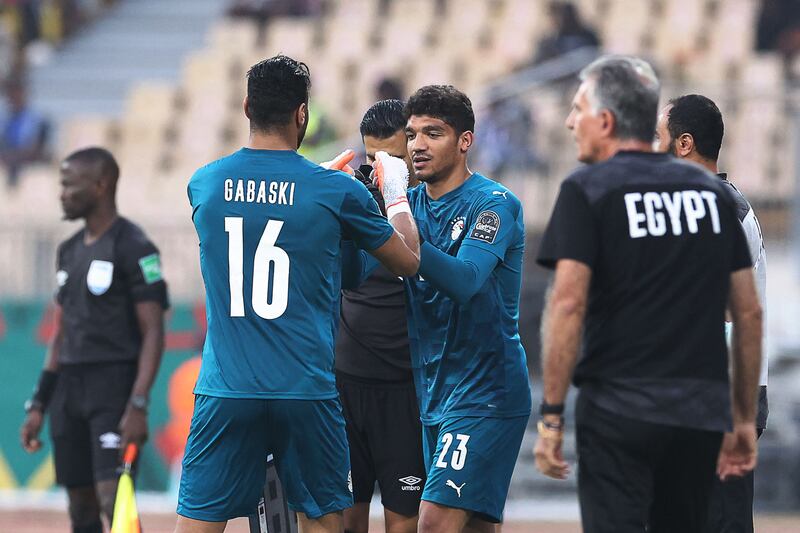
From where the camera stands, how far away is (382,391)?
6.86 m

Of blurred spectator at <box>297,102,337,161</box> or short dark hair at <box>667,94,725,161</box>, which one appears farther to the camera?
blurred spectator at <box>297,102,337,161</box>

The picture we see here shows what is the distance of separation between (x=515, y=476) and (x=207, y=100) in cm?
677

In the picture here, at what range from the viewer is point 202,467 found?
554 centimetres

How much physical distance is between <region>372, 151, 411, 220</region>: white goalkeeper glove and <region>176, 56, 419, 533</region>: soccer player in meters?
0.17

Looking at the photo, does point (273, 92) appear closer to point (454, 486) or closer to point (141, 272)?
point (454, 486)

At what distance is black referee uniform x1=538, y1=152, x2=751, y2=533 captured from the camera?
4805 millimetres

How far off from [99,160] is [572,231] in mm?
4378

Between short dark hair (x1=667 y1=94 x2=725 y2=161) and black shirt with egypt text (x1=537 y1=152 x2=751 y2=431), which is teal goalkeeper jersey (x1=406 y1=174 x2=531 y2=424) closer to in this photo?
short dark hair (x1=667 y1=94 x2=725 y2=161)

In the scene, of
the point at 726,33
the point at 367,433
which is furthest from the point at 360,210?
the point at 726,33

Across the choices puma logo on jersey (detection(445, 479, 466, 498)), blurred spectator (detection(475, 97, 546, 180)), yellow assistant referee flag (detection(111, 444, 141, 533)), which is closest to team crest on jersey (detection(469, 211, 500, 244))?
puma logo on jersey (detection(445, 479, 466, 498))

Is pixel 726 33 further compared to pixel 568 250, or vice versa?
pixel 726 33

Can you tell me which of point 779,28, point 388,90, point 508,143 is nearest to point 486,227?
point 508,143

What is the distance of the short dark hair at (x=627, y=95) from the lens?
488 cm

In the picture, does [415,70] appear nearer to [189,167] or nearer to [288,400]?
[189,167]
